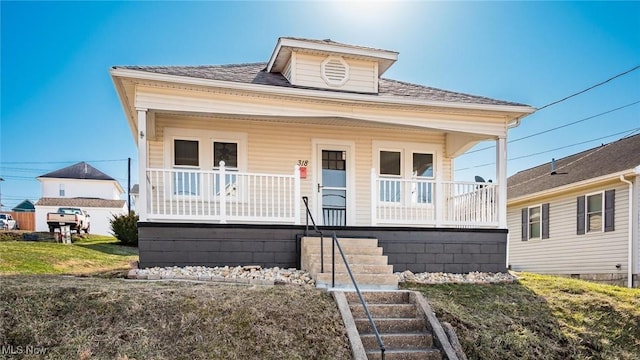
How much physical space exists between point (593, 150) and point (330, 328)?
15.3m

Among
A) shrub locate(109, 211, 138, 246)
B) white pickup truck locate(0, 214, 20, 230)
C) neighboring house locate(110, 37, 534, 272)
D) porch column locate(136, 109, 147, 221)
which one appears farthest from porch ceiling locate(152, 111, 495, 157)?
white pickup truck locate(0, 214, 20, 230)

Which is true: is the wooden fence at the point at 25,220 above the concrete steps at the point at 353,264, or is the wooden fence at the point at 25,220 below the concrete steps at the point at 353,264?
below

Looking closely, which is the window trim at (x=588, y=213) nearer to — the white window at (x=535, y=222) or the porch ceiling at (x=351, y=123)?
the white window at (x=535, y=222)

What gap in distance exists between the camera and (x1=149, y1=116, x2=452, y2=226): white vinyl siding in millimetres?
9763

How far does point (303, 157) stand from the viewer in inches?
408

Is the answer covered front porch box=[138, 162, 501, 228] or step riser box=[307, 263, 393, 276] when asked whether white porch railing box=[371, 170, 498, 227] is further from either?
step riser box=[307, 263, 393, 276]

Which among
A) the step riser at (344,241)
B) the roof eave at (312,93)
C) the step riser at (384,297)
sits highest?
the roof eave at (312,93)

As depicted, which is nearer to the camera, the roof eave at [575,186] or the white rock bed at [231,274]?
the white rock bed at [231,274]

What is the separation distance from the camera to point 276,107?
8883mm

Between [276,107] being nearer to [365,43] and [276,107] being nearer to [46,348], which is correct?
[365,43]

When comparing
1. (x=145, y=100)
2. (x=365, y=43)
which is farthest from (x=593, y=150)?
(x=145, y=100)

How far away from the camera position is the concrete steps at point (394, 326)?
5.21 m

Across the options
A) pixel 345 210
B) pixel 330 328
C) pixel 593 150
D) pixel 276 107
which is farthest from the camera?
pixel 593 150

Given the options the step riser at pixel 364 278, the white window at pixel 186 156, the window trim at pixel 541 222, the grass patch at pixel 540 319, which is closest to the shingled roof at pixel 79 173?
the white window at pixel 186 156
